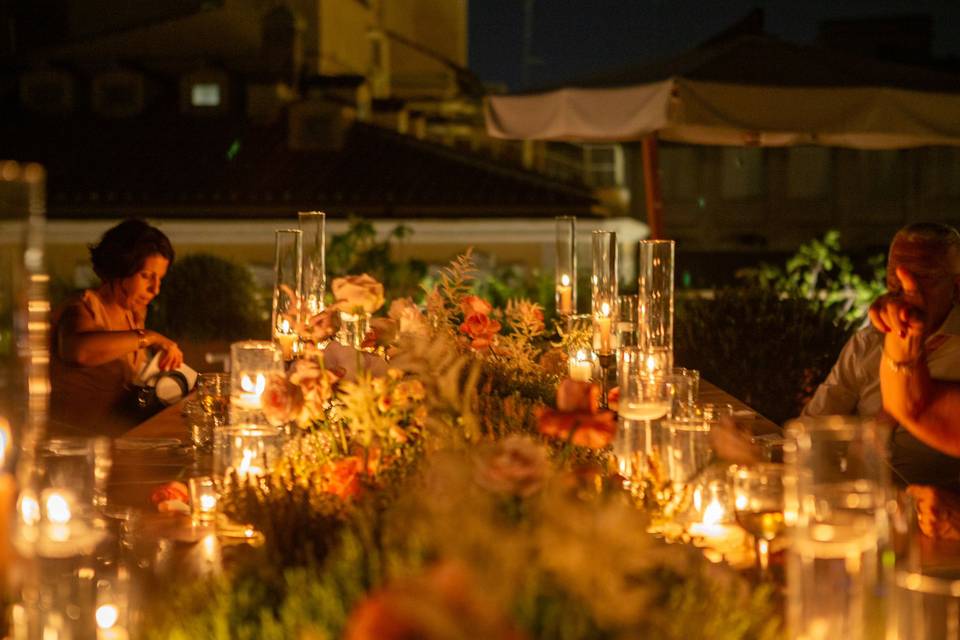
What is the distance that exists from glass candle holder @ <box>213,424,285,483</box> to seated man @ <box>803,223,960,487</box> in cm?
192

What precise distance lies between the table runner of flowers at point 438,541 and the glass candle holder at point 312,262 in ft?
3.35

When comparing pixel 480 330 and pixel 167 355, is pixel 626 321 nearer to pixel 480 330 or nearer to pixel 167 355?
pixel 480 330

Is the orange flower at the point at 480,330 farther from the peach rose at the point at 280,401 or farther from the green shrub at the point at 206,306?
the green shrub at the point at 206,306

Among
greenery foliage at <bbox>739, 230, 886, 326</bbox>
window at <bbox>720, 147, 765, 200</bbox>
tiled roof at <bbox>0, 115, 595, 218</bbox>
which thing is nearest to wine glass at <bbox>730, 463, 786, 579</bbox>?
greenery foliage at <bbox>739, 230, 886, 326</bbox>

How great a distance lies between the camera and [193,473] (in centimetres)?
271

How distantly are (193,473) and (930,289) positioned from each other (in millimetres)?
2263

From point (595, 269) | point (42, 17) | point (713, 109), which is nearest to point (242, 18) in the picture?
point (42, 17)

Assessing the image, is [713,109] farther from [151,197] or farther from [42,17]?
[42,17]

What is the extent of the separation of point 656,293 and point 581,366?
12.5 inches

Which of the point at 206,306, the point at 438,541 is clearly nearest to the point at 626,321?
the point at 438,541

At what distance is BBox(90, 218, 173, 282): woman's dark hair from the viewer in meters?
4.69

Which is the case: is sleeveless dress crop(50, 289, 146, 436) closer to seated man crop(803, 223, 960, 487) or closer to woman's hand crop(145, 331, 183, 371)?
woman's hand crop(145, 331, 183, 371)

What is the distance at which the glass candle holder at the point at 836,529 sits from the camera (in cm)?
152

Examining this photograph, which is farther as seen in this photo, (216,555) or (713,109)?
(713,109)
